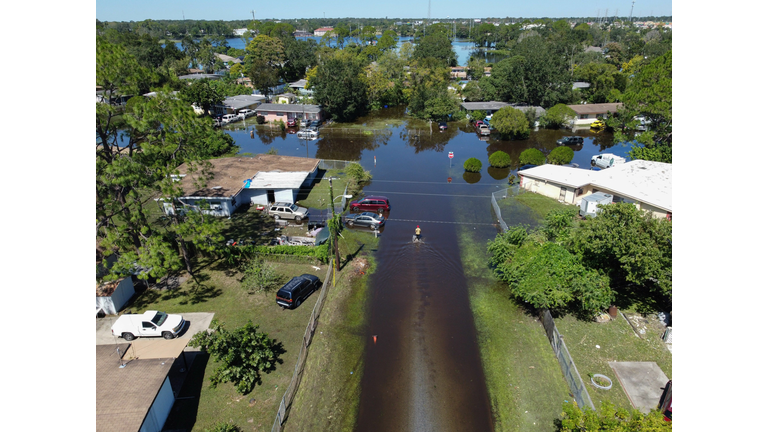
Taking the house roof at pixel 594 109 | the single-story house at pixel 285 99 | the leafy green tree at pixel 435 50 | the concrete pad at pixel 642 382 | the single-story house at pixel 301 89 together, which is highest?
the leafy green tree at pixel 435 50

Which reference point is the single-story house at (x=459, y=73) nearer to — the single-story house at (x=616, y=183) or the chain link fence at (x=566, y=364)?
the single-story house at (x=616, y=183)

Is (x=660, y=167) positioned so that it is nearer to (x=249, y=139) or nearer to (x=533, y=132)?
(x=533, y=132)

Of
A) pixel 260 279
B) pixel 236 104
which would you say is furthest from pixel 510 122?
pixel 236 104

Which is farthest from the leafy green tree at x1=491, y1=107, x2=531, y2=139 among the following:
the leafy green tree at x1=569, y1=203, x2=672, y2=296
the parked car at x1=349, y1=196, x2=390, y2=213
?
the leafy green tree at x1=569, y1=203, x2=672, y2=296

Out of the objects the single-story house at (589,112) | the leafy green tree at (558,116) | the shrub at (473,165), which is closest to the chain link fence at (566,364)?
the shrub at (473,165)

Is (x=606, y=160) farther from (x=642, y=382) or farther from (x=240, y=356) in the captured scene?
(x=240, y=356)
